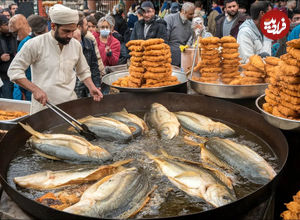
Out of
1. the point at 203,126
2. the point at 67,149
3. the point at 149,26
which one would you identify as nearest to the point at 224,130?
the point at 203,126

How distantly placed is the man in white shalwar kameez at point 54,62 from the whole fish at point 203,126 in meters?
1.29

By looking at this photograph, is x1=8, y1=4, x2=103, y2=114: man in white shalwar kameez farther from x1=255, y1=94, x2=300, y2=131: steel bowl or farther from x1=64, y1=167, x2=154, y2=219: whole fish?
x1=255, y1=94, x2=300, y2=131: steel bowl

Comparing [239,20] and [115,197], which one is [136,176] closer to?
[115,197]

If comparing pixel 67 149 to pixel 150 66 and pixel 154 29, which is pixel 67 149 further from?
pixel 154 29

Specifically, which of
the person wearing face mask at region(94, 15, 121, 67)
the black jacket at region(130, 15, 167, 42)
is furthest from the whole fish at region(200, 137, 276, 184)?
the black jacket at region(130, 15, 167, 42)

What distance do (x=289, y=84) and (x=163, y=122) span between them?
55.6 inches

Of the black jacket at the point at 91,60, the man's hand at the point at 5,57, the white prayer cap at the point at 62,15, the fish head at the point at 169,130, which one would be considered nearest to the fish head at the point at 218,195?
the fish head at the point at 169,130

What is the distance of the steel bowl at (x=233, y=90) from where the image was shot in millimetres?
3482

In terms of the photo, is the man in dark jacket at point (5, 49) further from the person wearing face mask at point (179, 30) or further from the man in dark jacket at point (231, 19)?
the man in dark jacket at point (231, 19)

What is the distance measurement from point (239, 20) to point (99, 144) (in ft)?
17.5

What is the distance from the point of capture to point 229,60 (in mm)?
3914

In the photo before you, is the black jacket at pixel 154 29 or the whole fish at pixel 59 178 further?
the black jacket at pixel 154 29

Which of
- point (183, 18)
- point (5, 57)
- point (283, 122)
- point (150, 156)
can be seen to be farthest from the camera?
point (183, 18)

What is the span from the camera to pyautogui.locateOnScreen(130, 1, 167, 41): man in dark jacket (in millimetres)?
7430
